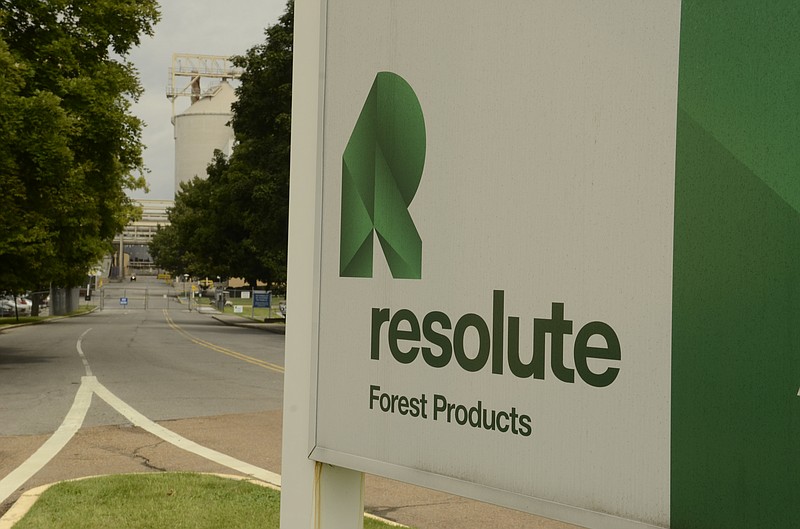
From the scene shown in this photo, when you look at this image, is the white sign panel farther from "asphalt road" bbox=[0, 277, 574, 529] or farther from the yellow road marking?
the yellow road marking

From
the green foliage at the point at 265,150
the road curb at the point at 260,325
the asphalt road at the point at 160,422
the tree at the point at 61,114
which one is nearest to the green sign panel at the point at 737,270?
the asphalt road at the point at 160,422

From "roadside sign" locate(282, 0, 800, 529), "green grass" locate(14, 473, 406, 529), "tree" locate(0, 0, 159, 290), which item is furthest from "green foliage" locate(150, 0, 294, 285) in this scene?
"roadside sign" locate(282, 0, 800, 529)

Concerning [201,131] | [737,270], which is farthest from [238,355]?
[201,131]

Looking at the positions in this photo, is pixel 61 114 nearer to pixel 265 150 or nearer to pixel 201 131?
pixel 265 150

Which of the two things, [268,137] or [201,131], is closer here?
[268,137]

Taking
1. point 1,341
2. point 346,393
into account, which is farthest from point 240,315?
point 346,393

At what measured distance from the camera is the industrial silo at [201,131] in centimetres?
13112

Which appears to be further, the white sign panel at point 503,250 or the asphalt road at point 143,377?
the asphalt road at point 143,377

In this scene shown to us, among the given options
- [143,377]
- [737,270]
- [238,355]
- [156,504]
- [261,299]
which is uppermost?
[737,270]

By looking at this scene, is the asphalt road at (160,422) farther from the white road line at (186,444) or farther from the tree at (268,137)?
the tree at (268,137)

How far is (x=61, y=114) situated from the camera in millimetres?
16094

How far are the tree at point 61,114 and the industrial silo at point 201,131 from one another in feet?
369

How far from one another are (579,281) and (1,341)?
91.6ft

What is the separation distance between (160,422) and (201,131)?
127365 millimetres
